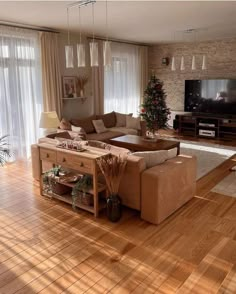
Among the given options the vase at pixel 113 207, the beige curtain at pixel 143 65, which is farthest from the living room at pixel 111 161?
the beige curtain at pixel 143 65

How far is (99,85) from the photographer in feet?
24.5

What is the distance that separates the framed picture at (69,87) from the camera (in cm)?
671

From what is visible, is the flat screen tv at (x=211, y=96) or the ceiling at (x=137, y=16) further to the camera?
the flat screen tv at (x=211, y=96)

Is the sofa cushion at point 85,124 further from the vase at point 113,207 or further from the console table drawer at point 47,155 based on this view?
the vase at point 113,207

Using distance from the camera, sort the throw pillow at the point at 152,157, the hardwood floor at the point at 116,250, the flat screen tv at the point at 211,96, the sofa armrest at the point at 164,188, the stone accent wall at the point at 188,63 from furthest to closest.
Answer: the stone accent wall at the point at 188,63 → the flat screen tv at the point at 211,96 → the throw pillow at the point at 152,157 → the sofa armrest at the point at 164,188 → the hardwood floor at the point at 116,250

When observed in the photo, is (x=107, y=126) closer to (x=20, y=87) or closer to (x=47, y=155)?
(x=20, y=87)

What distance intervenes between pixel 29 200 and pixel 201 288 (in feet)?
8.66

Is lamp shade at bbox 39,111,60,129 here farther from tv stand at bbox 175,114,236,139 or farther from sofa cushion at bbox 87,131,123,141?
tv stand at bbox 175,114,236,139

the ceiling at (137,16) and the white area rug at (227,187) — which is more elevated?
the ceiling at (137,16)

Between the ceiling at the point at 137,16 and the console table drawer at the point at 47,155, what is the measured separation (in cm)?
212

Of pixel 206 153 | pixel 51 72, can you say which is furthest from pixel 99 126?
pixel 206 153

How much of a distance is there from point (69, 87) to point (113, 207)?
13.8ft

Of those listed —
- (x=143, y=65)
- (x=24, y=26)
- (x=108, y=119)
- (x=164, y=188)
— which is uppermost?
(x=24, y=26)

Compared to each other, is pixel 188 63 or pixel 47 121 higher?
pixel 188 63
